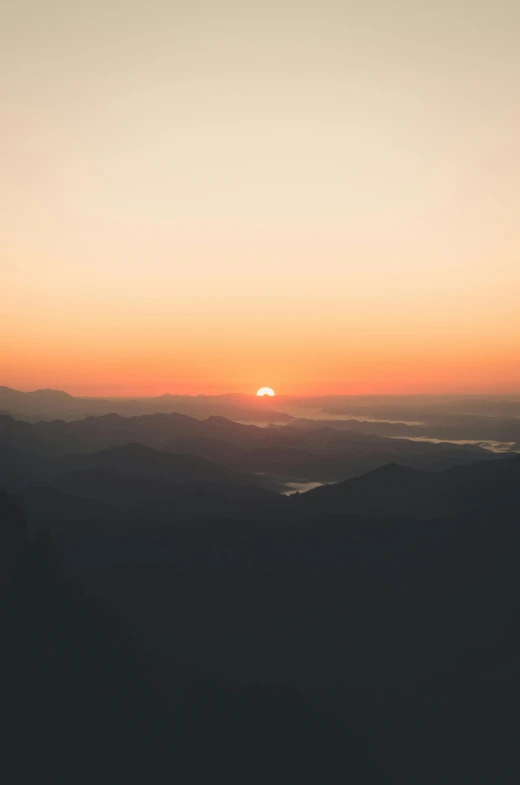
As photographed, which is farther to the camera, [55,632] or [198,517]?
[198,517]

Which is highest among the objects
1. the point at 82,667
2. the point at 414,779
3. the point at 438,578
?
the point at 82,667

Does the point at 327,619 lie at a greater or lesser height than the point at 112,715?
lesser

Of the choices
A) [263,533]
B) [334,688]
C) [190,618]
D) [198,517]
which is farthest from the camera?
[198,517]

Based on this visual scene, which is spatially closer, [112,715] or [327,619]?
[112,715]

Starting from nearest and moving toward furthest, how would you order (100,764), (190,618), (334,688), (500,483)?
(100,764) → (334,688) → (190,618) → (500,483)

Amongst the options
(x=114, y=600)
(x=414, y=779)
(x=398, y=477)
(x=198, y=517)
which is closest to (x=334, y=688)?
(x=414, y=779)

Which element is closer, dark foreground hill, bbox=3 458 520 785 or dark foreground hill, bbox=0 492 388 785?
dark foreground hill, bbox=0 492 388 785

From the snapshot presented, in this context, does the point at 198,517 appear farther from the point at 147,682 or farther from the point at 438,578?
the point at 147,682

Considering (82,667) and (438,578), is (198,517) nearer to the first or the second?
(438,578)

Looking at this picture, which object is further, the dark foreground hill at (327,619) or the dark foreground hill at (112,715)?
the dark foreground hill at (327,619)

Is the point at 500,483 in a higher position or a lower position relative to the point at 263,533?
higher
